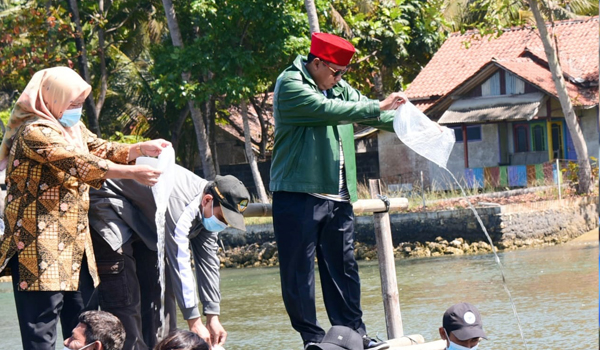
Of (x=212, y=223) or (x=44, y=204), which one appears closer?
(x=44, y=204)

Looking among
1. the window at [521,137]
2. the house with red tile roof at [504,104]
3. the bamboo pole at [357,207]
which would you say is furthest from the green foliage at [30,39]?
the bamboo pole at [357,207]

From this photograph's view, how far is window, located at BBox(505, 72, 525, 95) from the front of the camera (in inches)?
1048

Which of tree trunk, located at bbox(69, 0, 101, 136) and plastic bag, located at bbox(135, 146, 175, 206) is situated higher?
tree trunk, located at bbox(69, 0, 101, 136)

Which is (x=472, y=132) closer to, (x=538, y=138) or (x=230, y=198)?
(x=538, y=138)

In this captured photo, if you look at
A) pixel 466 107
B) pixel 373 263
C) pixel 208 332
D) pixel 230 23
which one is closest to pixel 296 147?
pixel 208 332

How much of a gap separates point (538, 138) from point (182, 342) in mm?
24728

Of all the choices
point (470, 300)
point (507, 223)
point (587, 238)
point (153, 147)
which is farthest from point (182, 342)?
point (587, 238)

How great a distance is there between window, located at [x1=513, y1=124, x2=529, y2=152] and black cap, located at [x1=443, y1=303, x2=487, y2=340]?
23614mm

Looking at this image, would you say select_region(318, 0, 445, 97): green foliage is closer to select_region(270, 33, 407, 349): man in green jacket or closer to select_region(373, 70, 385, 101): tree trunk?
select_region(373, 70, 385, 101): tree trunk

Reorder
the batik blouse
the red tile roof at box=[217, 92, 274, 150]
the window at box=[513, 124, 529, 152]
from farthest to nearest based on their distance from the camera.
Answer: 1. the red tile roof at box=[217, 92, 274, 150]
2. the window at box=[513, 124, 529, 152]
3. the batik blouse

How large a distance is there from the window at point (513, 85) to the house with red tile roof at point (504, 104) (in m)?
0.03

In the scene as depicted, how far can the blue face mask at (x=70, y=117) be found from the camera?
14.1 feet

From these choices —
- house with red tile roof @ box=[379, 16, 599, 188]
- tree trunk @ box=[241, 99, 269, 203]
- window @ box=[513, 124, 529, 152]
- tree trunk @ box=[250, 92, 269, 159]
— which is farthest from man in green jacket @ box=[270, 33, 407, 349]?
tree trunk @ box=[250, 92, 269, 159]

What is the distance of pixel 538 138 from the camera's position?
1073 inches
